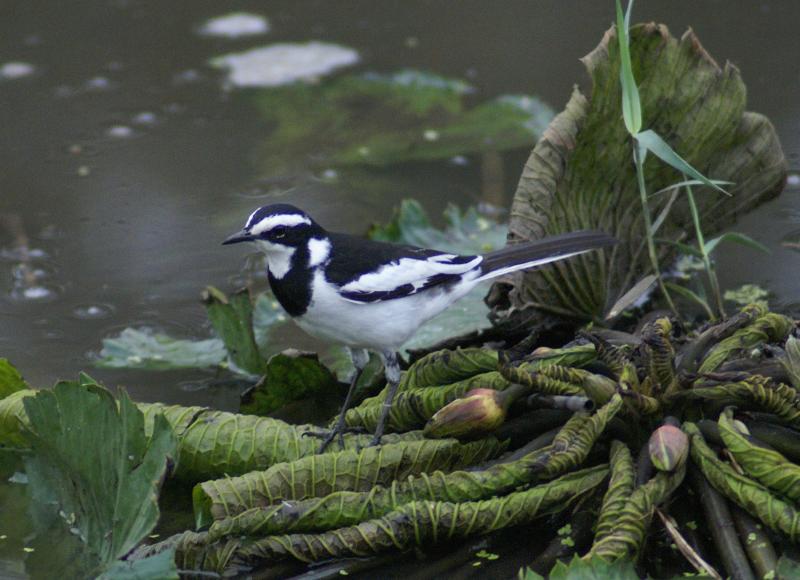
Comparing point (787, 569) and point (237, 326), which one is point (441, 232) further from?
point (787, 569)

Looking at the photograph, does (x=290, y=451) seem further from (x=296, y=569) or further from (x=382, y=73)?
(x=382, y=73)

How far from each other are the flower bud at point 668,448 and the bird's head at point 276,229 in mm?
1217

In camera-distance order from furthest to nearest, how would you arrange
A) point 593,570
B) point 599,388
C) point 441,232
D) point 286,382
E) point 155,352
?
point 441,232 → point 155,352 → point 286,382 → point 599,388 → point 593,570

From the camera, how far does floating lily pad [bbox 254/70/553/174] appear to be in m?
6.09

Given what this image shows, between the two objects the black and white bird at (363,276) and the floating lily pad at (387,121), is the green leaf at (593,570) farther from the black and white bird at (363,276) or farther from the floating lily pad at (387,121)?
the floating lily pad at (387,121)

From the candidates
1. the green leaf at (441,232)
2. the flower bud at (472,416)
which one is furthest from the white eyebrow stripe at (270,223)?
the green leaf at (441,232)

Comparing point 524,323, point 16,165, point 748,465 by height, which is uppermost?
point 748,465

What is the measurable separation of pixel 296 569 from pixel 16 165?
3.74m

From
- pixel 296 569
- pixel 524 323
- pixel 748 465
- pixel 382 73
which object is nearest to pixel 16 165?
pixel 382 73

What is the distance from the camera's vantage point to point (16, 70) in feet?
22.9

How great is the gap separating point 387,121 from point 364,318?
324 cm

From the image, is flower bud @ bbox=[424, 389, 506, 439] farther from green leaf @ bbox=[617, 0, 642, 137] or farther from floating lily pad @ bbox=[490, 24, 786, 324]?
green leaf @ bbox=[617, 0, 642, 137]

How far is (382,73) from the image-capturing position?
6.88m

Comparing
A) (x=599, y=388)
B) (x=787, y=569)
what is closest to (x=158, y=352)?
(x=599, y=388)
